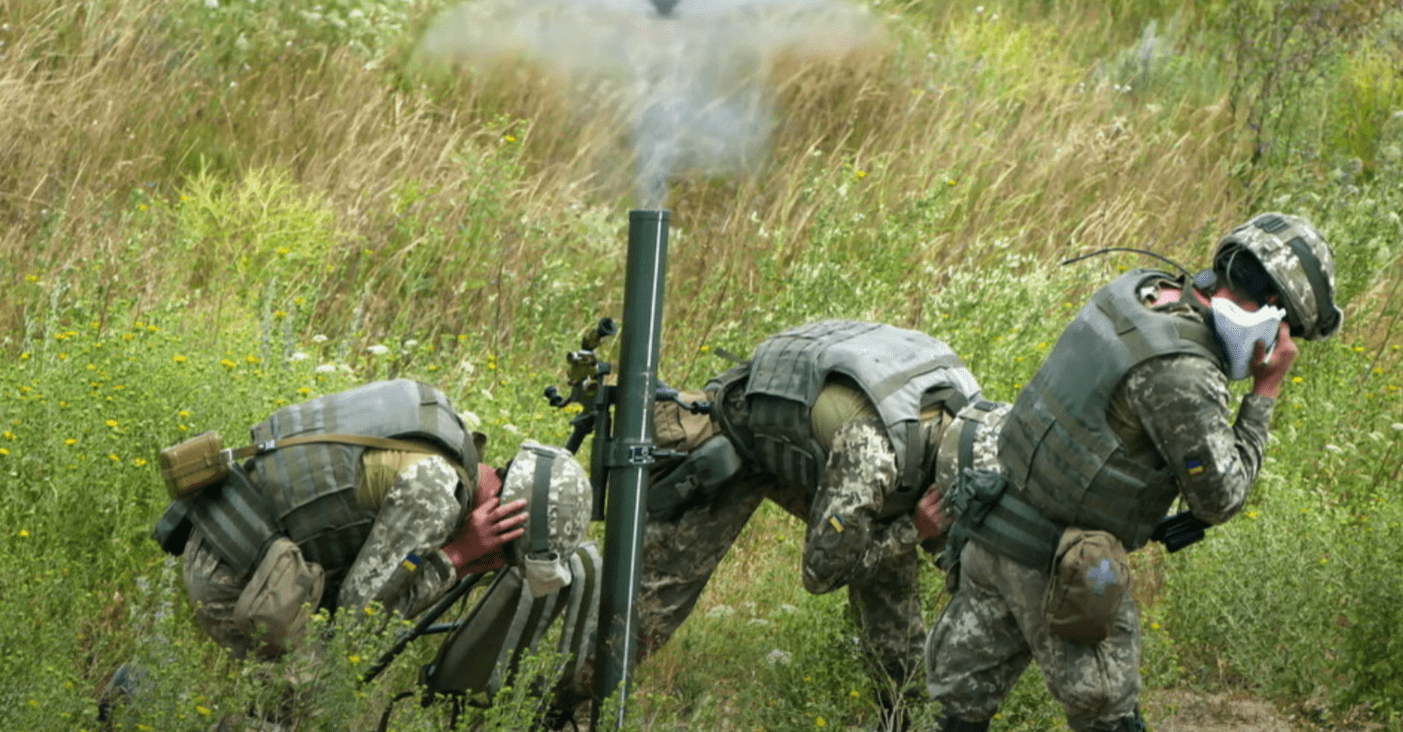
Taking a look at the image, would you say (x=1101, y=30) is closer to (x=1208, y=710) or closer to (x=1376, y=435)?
(x=1376, y=435)

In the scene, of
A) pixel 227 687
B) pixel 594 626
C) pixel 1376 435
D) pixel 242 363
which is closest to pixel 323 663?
pixel 227 687

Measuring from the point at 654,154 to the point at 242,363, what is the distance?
2.16 m

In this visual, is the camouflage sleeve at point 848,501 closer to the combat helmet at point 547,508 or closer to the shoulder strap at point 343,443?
the combat helmet at point 547,508

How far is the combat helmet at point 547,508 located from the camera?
473 cm

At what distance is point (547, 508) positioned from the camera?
4.72m

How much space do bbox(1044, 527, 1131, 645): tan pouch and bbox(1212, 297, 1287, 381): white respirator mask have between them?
1.69 ft

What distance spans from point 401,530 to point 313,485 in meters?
0.26

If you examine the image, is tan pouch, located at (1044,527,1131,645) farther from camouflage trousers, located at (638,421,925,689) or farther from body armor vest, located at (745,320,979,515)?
camouflage trousers, located at (638,421,925,689)

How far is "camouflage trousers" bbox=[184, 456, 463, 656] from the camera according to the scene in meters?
4.47

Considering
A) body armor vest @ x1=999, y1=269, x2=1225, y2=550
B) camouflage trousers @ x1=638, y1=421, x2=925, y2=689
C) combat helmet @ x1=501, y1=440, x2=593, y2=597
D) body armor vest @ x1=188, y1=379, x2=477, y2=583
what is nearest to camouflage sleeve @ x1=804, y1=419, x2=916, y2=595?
camouflage trousers @ x1=638, y1=421, x2=925, y2=689

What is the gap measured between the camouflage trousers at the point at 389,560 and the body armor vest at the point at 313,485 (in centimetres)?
6

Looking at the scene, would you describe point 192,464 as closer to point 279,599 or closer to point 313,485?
point 313,485

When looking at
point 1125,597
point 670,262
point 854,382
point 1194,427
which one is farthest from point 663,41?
point 670,262

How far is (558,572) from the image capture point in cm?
479
